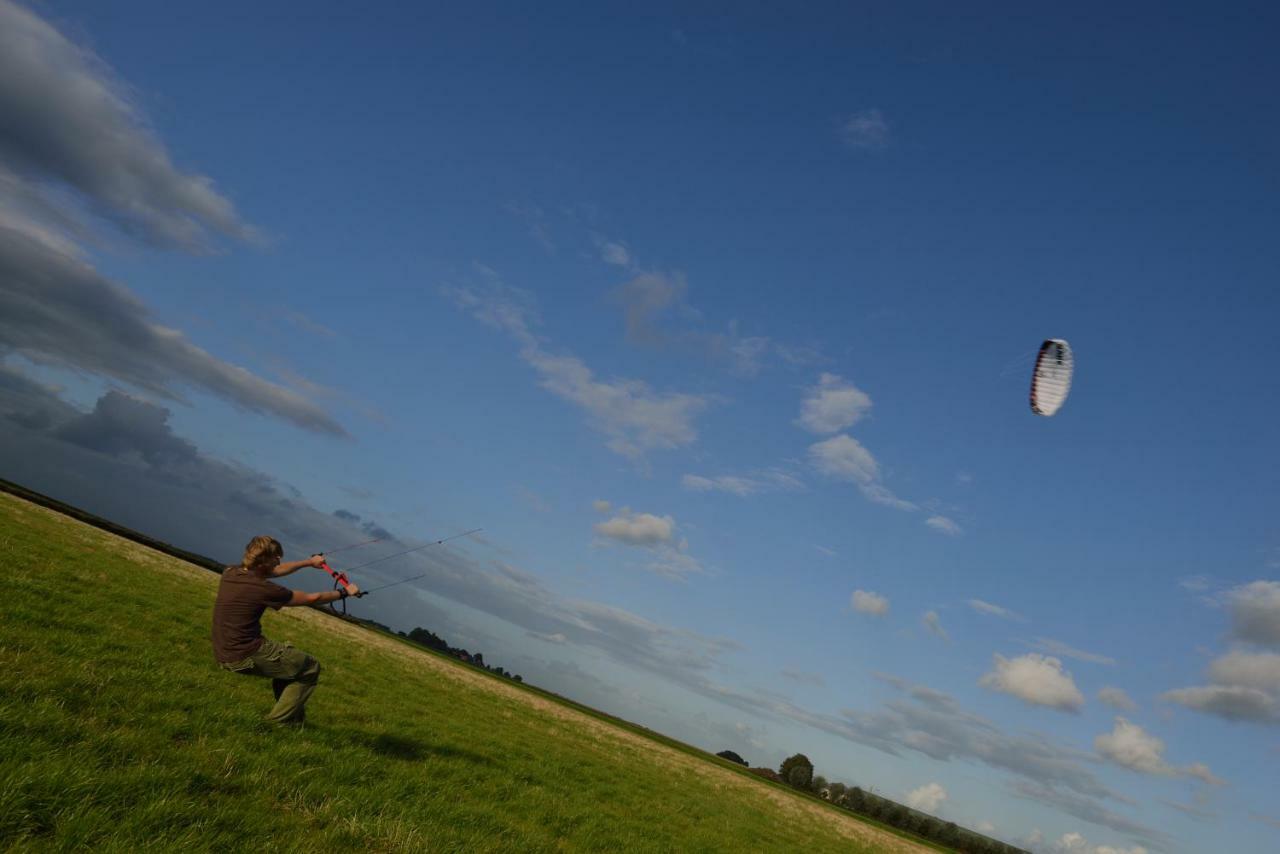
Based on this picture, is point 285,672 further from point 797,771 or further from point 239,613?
point 797,771

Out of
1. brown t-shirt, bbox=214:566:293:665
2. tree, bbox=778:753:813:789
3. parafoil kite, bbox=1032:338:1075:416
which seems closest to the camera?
brown t-shirt, bbox=214:566:293:665

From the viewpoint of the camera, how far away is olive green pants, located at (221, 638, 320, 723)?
9992 mm

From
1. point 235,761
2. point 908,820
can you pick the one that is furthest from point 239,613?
point 908,820

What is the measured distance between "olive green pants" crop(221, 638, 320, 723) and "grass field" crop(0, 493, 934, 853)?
390mm

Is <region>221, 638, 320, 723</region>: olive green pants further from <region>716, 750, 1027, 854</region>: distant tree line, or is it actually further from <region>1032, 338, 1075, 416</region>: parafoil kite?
<region>716, 750, 1027, 854</region>: distant tree line

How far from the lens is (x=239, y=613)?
9.92 metres

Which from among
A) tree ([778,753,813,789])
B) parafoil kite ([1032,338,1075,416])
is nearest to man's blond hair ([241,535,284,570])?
parafoil kite ([1032,338,1075,416])

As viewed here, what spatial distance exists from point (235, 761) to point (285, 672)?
2.13 metres

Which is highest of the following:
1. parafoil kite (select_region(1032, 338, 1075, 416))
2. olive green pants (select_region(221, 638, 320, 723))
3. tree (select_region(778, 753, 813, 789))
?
parafoil kite (select_region(1032, 338, 1075, 416))

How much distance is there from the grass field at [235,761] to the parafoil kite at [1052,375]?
57.6 feet

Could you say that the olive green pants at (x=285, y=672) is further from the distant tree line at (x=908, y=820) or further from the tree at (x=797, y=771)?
the tree at (x=797, y=771)

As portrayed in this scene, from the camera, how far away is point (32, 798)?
5.80 meters

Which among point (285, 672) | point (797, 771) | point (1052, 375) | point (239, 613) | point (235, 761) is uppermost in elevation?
point (1052, 375)

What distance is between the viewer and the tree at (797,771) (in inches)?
6978
